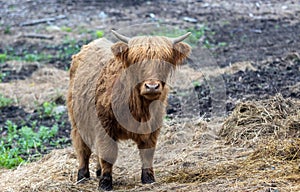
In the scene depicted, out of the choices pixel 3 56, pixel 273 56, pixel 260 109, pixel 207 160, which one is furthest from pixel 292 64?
pixel 3 56

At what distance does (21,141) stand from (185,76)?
395 centimetres

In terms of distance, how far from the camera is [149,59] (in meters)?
5.75

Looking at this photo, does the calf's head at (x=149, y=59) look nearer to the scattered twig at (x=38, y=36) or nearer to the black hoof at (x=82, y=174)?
the black hoof at (x=82, y=174)

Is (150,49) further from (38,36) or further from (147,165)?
(38,36)

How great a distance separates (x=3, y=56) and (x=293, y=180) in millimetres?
9813

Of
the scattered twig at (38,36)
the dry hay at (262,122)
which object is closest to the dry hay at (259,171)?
the dry hay at (262,122)

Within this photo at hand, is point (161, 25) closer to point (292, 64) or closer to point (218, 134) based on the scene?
point (292, 64)

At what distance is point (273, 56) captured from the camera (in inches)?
477

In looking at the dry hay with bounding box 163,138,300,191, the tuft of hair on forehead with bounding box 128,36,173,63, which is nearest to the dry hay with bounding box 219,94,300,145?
the dry hay with bounding box 163,138,300,191

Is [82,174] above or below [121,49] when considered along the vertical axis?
below

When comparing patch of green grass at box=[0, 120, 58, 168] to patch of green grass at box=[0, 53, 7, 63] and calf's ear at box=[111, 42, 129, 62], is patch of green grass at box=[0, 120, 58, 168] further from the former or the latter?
patch of green grass at box=[0, 53, 7, 63]

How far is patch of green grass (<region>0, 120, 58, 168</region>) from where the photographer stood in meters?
7.89

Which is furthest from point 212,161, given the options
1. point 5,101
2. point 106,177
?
point 5,101

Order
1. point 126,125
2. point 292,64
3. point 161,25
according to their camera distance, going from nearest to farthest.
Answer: point 126,125 < point 292,64 < point 161,25
